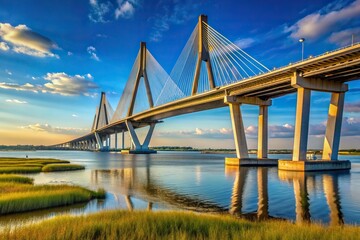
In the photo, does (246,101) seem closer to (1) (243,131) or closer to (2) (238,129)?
(2) (238,129)

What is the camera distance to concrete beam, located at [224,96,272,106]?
5384 centimetres

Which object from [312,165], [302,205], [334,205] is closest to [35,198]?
[302,205]

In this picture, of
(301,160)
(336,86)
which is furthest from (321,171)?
(336,86)

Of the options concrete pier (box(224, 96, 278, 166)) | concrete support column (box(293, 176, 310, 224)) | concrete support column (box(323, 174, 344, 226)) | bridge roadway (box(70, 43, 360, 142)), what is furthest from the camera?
concrete pier (box(224, 96, 278, 166))

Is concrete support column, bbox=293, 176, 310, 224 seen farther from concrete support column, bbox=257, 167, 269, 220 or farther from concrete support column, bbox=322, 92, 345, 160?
concrete support column, bbox=322, 92, 345, 160

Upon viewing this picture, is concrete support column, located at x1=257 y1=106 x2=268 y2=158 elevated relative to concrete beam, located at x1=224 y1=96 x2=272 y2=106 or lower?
lower

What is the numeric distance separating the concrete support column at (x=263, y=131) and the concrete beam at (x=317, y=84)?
1645 centimetres

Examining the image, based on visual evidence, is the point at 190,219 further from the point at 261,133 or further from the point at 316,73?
the point at 261,133

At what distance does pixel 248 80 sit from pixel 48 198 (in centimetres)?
3727

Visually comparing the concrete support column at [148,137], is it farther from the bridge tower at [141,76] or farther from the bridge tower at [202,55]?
the bridge tower at [202,55]

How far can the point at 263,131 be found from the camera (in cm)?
5741

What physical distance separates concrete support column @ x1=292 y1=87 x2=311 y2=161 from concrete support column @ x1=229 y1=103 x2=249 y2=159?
47.6ft

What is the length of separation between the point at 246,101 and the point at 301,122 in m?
16.0

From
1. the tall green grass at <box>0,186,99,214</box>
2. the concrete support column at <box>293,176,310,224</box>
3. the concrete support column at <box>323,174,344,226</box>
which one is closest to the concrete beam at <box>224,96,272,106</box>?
the concrete support column at <box>293,176,310,224</box>
